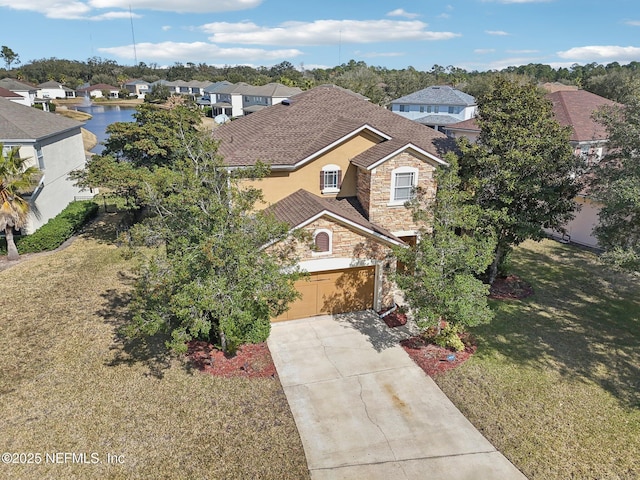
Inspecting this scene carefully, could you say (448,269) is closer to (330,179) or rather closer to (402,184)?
(402,184)

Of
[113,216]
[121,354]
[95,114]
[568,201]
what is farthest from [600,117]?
[95,114]

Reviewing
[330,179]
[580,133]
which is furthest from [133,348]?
[580,133]

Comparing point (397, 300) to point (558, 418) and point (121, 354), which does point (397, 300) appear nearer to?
point (558, 418)

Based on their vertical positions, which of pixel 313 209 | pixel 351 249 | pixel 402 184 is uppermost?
pixel 402 184

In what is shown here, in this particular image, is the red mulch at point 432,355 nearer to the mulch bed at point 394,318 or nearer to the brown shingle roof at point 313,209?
the mulch bed at point 394,318

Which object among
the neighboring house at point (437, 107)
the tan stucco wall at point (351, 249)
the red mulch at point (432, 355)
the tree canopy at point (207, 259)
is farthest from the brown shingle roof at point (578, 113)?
the tree canopy at point (207, 259)

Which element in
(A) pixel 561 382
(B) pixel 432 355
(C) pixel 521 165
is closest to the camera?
(A) pixel 561 382

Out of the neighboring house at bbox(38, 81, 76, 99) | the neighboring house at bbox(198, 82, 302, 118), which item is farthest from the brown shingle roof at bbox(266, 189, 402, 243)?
the neighboring house at bbox(38, 81, 76, 99)
